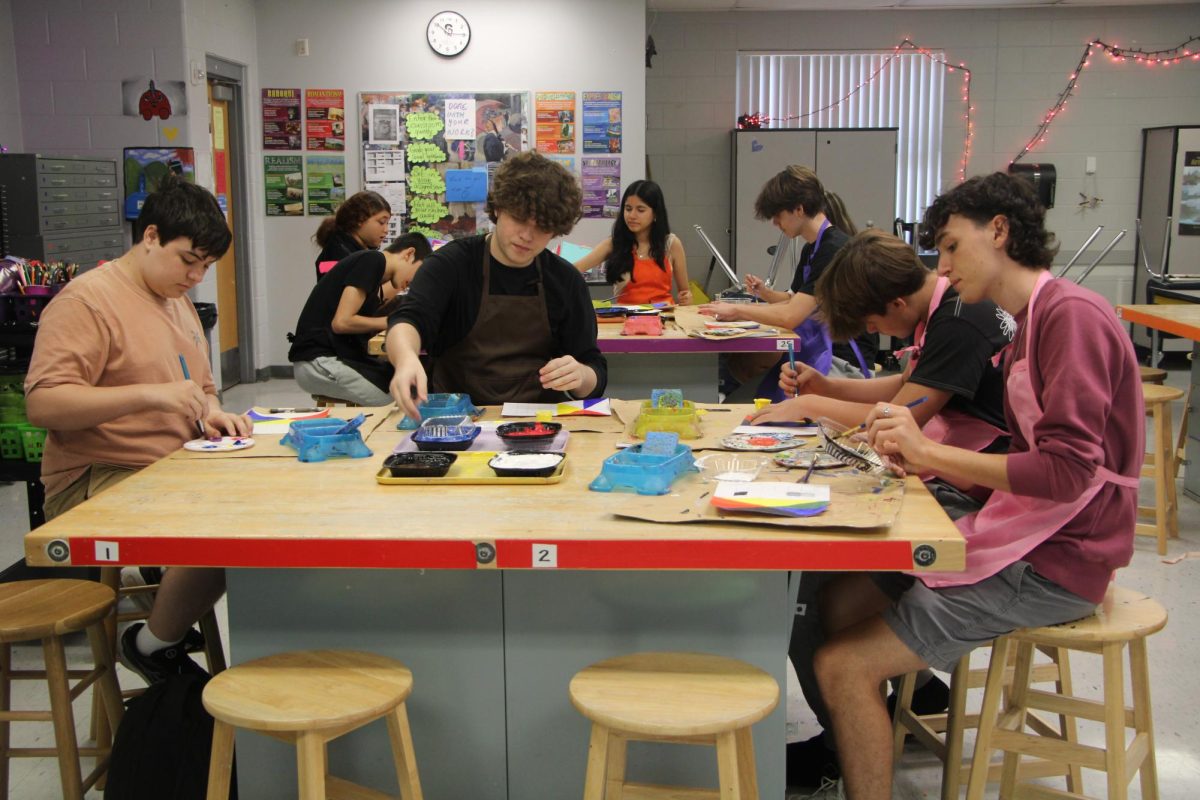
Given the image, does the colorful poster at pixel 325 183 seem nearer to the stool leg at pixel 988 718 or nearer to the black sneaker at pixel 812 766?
the black sneaker at pixel 812 766

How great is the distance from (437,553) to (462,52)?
6.51 metres

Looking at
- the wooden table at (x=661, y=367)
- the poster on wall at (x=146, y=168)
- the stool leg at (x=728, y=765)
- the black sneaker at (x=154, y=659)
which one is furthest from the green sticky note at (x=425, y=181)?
the stool leg at (x=728, y=765)

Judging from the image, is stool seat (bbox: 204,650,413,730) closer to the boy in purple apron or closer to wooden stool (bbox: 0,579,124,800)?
wooden stool (bbox: 0,579,124,800)

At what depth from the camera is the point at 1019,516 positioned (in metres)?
2.16

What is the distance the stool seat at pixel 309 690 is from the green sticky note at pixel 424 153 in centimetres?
624

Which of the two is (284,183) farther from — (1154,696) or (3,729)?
(1154,696)

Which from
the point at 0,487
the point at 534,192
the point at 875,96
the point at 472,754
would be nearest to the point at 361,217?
the point at 0,487

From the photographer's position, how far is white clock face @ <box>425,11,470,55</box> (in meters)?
7.78

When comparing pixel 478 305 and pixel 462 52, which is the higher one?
pixel 462 52

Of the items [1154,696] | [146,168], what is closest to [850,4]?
[146,168]

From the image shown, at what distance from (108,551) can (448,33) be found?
650 cm

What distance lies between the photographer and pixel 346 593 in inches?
85.0

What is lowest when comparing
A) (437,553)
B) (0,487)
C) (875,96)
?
(0,487)

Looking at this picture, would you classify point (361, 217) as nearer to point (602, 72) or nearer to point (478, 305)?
point (478, 305)
